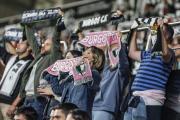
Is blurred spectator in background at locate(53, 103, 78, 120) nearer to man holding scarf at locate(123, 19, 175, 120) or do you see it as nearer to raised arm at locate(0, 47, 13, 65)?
man holding scarf at locate(123, 19, 175, 120)

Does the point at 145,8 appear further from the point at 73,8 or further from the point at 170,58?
the point at 170,58

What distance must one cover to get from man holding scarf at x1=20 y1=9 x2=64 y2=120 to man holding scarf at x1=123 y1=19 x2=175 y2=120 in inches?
34.6

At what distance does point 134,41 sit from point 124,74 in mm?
331

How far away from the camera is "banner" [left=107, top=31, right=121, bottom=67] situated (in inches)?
82.1

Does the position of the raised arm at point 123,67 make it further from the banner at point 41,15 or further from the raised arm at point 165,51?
the banner at point 41,15

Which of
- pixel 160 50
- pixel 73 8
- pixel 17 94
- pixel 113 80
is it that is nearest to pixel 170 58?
pixel 160 50

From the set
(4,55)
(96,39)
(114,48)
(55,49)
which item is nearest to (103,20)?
(96,39)

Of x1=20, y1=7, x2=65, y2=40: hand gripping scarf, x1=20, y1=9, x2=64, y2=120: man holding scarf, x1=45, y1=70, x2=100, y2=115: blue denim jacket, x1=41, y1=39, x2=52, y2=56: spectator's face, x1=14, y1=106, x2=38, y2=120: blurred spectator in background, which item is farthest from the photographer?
x1=41, y1=39, x2=52, y2=56: spectator's face

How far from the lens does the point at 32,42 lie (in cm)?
274

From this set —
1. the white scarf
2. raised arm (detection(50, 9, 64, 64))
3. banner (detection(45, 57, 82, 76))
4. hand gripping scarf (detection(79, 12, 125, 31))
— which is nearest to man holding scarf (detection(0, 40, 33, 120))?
the white scarf

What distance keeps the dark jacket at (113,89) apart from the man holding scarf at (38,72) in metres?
0.57

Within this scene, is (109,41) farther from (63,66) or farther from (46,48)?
(46,48)

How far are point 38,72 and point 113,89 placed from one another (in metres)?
0.82

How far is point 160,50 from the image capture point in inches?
73.3
